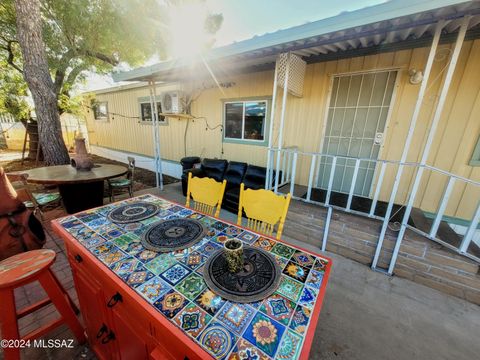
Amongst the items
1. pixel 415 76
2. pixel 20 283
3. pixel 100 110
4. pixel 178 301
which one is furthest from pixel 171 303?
pixel 100 110

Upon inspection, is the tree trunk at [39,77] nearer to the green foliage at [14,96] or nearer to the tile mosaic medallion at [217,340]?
the green foliage at [14,96]

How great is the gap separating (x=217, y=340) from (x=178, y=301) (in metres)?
0.24

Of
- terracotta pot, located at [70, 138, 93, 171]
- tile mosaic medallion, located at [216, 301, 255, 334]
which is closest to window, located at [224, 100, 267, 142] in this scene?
terracotta pot, located at [70, 138, 93, 171]

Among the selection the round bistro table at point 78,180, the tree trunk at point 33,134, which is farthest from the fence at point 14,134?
the round bistro table at point 78,180

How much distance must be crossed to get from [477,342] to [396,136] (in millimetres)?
2538

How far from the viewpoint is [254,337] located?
0.69 meters

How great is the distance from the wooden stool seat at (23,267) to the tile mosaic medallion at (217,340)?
3.68 feet

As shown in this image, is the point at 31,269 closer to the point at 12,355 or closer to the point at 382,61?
the point at 12,355

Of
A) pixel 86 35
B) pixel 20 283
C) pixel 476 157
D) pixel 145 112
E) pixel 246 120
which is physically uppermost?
pixel 86 35

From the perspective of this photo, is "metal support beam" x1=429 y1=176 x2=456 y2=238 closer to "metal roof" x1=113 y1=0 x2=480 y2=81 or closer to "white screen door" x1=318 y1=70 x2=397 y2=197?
"white screen door" x1=318 y1=70 x2=397 y2=197

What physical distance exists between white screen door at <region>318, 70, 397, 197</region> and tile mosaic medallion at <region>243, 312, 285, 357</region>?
3383mm

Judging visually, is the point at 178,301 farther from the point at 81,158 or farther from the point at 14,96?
the point at 14,96

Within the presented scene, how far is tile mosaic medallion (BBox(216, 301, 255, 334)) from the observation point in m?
0.73

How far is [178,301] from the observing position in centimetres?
83
